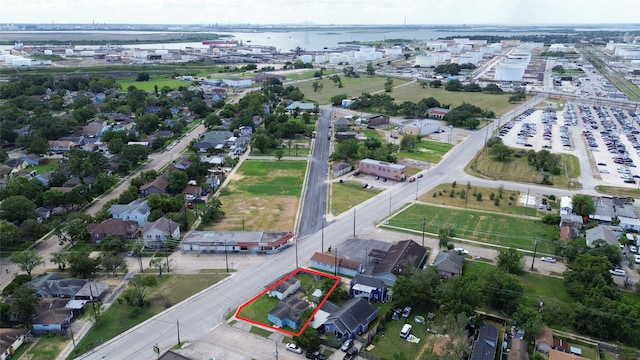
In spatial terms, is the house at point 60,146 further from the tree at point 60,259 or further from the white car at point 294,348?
the white car at point 294,348

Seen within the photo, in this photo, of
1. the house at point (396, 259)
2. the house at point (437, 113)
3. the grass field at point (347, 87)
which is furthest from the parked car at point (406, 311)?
the grass field at point (347, 87)

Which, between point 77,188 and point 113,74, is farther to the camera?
point 113,74

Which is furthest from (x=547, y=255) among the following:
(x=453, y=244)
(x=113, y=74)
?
(x=113, y=74)

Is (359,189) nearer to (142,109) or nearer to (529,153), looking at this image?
(529,153)

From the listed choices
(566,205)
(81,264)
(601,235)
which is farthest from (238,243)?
(566,205)

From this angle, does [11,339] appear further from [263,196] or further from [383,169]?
[383,169]

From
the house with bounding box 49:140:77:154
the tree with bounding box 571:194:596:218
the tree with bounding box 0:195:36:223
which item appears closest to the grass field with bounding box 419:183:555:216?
the tree with bounding box 571:194:596:218
